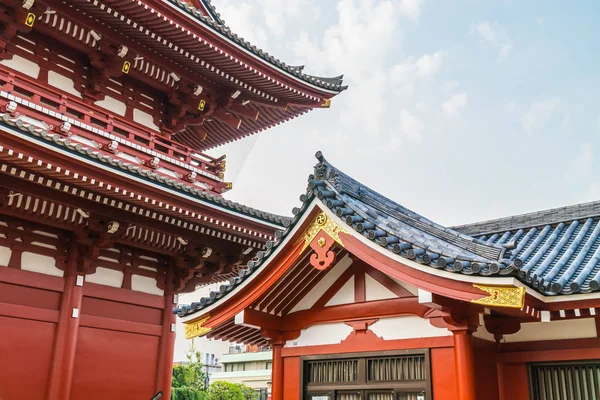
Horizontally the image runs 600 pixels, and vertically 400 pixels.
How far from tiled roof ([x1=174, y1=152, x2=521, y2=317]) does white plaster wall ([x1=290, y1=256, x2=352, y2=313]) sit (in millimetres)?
767

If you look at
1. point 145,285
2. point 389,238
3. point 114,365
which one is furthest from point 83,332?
point 389,238

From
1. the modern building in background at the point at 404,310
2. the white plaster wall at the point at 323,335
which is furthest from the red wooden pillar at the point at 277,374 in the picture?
the white plaster wall at the point at 323,335

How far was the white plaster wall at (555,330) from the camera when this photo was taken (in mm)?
6051

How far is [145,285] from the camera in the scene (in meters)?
11.5

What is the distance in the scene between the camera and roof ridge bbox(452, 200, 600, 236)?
29.2 feet

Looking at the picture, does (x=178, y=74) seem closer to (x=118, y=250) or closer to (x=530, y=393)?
(x=118, y=250)

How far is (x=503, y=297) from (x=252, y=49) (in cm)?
865

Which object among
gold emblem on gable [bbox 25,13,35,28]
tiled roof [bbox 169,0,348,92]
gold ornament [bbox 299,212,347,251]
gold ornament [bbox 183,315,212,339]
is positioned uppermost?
tiled roof [bbox 169,0,348,92]

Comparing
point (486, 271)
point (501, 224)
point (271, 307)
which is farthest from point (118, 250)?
point (486, 271)

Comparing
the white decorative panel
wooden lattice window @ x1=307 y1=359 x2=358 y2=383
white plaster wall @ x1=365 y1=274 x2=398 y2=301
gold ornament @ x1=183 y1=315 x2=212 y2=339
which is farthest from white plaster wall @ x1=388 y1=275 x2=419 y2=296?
gold ornament @ x1=183 y1=315 x2=212 y2=339

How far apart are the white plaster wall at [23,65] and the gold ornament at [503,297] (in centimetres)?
931

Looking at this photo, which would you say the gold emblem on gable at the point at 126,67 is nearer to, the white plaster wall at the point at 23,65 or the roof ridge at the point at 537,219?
the white plaster wall at the point at 23,65

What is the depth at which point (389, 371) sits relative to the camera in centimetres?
649

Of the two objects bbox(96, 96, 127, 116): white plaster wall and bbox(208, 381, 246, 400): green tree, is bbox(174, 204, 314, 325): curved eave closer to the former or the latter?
bbox(96, 96, 127, 116): white plaster wall
